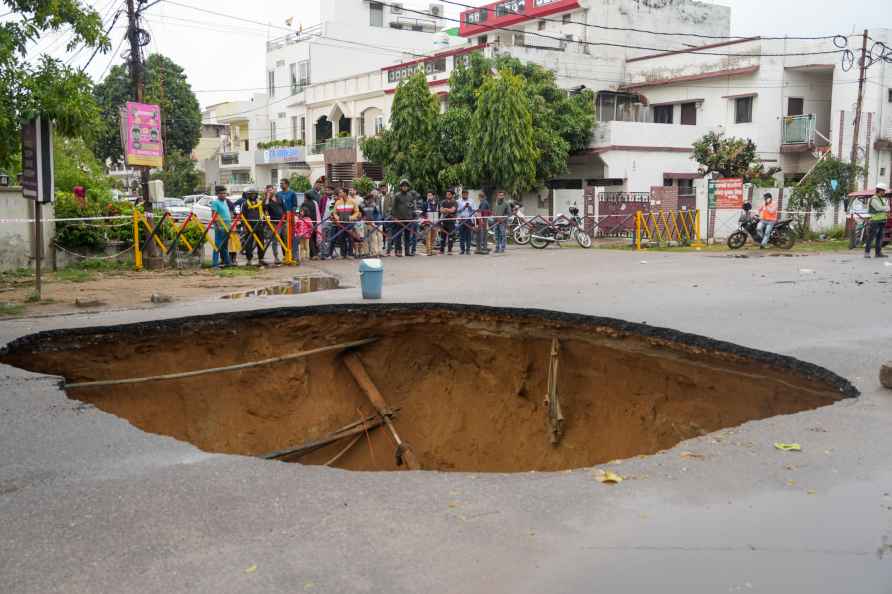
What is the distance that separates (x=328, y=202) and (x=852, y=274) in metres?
11.9

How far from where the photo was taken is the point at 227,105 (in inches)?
2500

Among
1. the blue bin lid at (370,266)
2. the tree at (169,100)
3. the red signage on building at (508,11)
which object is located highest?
the red signage on building at (508,11)

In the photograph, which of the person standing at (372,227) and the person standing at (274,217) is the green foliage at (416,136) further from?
the person standing at (274,217)

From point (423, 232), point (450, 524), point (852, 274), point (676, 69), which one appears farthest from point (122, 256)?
point (676, 69)

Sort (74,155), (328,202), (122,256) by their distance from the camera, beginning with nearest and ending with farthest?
(122,256), (328,202), (74,155)

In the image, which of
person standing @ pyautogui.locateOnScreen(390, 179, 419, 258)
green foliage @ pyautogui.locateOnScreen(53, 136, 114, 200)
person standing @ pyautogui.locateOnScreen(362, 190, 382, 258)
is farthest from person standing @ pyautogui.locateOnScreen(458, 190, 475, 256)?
green foliage @ pyautogui.locateOnScreen(53, 136, 114, 200)

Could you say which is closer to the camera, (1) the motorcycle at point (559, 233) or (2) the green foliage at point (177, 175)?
(1) the motorcycle at point (559, 233)

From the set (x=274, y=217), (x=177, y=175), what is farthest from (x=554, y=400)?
(x=177, y=175)

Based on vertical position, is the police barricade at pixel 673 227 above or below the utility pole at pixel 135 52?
below

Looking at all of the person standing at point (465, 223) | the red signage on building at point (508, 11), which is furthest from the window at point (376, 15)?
the person standing at point (465, 223)

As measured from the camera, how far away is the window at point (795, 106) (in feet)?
99.5

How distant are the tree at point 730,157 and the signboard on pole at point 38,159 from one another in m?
21.8

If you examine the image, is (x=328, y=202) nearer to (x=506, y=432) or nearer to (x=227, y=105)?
(x=506, y=432)

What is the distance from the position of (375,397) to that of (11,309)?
16.6ft
